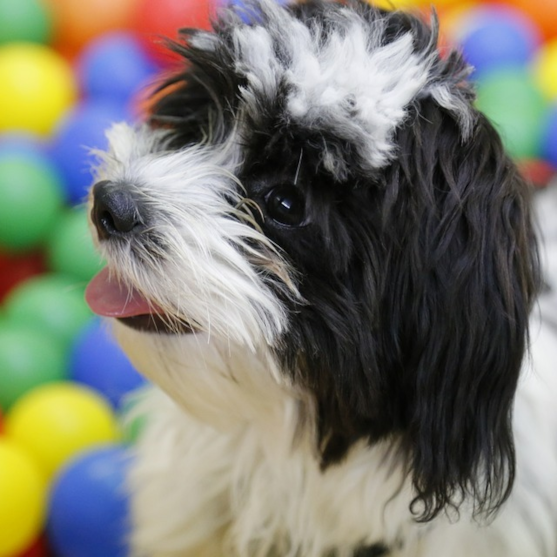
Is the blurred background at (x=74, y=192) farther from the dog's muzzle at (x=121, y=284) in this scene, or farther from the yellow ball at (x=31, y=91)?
the dog's muzzle at (x=121, y=284)

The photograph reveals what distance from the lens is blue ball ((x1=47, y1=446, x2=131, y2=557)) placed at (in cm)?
173

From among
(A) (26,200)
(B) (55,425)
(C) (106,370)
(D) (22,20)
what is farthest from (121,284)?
(D) (22,20)

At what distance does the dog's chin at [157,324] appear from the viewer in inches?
44.9

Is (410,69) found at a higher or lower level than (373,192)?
higher

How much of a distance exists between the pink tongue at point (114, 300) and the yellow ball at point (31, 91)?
1618 millimetres

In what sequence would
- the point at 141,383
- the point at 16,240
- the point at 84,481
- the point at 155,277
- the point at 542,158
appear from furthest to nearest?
the point at 542,158 < the point at 16,240 < the point at 141,383 < the point at 84,481 < the point at 155,277

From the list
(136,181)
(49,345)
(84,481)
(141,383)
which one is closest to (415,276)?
(136,181)

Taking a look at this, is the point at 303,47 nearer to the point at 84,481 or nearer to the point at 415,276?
the point at 415,276

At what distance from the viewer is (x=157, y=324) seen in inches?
45.8

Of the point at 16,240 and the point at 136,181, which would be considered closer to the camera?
the point at 136,181

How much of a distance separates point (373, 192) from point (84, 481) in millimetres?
957

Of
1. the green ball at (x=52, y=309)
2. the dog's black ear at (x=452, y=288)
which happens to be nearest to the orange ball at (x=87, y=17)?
the green ball at (x=52, y=309)

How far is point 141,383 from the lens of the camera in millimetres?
2080

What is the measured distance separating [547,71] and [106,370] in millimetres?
1819
